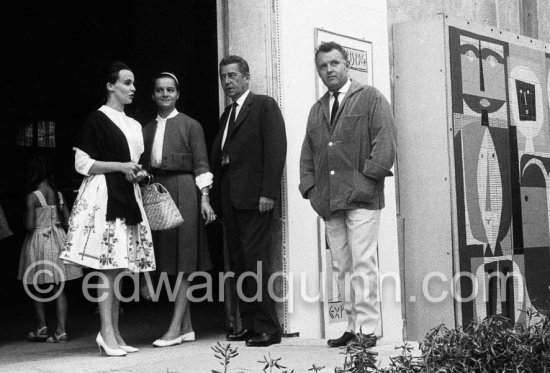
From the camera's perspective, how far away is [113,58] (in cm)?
1286

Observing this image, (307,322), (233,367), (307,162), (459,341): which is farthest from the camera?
(307,322)

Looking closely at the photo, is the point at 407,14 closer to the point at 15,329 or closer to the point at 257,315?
the point at 257,315

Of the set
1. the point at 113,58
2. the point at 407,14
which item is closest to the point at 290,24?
the point at 407,14

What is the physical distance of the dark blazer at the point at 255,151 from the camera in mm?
5730

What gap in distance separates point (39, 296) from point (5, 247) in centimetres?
669

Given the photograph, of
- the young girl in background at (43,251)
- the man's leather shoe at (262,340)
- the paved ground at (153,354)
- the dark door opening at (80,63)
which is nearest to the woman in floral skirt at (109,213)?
the paved ground at (153,354)

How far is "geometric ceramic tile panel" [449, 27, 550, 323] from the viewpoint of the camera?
7.38 m

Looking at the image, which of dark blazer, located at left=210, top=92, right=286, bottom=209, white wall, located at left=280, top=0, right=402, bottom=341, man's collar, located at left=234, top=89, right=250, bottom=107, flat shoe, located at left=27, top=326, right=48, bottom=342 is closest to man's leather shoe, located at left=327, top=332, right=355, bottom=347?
white wall, located at left=280, top=0, right=402, bottom=341

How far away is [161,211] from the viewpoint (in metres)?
5.55

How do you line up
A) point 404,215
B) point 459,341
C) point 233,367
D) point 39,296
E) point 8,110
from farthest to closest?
point 8,110 → point 404,215 → point 39,296 → point 233,367 → point 459,341

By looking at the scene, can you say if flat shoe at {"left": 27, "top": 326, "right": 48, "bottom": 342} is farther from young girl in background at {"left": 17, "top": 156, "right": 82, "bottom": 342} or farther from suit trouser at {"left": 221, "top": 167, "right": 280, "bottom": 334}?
suit trouser at {"left": 221, "top": 167, "right": 280, "bottom": 334}

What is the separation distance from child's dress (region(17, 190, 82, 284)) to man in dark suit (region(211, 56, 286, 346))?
1647mm

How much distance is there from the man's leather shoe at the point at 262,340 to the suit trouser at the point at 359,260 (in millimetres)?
601

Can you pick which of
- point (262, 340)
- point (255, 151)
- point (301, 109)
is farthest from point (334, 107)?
point (262, 340)
